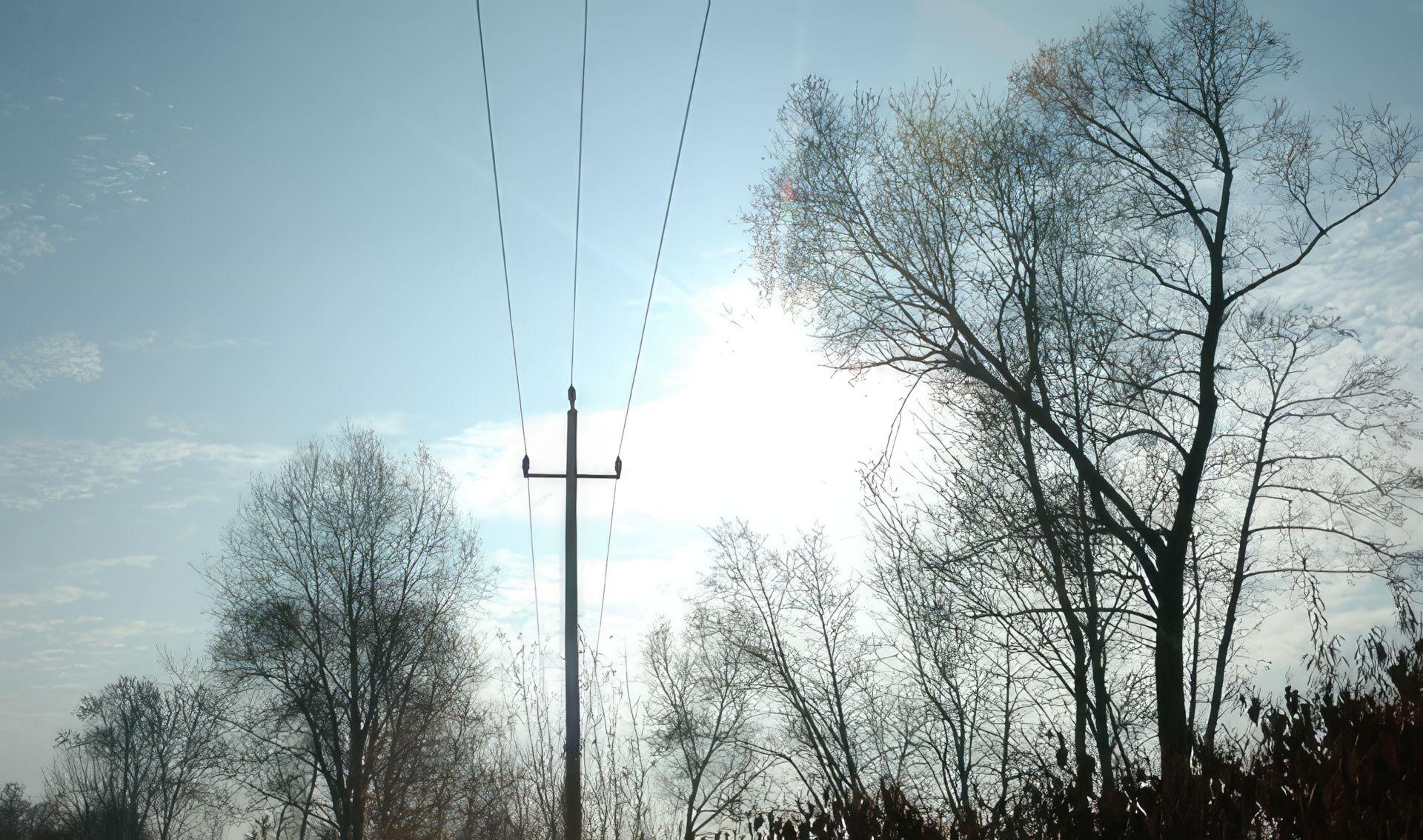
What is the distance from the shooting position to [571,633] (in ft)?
34.3

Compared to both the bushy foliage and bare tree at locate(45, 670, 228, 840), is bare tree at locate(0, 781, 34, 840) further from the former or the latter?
the bushy foliage

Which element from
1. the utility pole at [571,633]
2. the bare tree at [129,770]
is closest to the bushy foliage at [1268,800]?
the utility pole at [571,633]

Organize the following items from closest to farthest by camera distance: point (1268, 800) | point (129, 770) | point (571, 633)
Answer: point (1268, 800)
point (571, 633)
point (129, 770)

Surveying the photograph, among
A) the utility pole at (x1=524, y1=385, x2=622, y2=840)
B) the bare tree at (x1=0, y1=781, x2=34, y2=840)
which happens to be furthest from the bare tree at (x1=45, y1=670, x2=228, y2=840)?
the utility pole at (x1=524, y1=385, x2=622, y2=840)

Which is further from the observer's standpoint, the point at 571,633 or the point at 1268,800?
the point at 571,633

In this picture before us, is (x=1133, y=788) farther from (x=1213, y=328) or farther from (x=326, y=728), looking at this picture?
(x=326, y=728)

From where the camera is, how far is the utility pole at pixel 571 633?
9.62 meters

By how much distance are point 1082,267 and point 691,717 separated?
2679 centimetres

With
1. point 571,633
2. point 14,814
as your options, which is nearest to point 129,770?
point 14,814

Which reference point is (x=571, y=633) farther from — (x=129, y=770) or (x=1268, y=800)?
(x=129, y=770)

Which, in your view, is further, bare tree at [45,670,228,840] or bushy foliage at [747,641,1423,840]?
bare tree at [45,670,228,840]

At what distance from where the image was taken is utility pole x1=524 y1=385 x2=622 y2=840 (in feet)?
31.6

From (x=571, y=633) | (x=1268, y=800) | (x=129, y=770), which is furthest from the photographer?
(x=129, y=770)

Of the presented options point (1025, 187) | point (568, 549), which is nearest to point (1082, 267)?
point (1025, 187)
